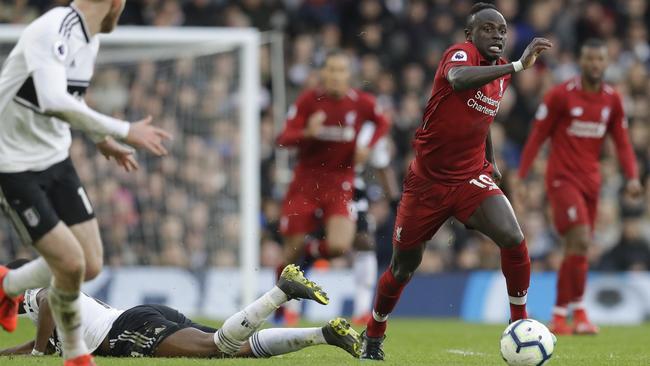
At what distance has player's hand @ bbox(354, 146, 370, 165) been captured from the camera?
12117 millimetres

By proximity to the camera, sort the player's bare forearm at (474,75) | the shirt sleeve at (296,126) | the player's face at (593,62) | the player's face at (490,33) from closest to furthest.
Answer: the player's bare forearm at (474,75) < the player's face at (490,33) < the player's face at (593,62) < the shirt sleeve at (296,126)

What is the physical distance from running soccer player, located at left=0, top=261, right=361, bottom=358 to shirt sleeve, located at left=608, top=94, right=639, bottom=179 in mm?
5064

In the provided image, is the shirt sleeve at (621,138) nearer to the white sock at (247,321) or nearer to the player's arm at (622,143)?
the player's arm at (622,143)

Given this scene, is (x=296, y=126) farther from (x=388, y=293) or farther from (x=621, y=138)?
(x=388, y=293)

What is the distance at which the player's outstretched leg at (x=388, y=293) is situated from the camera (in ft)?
25.9

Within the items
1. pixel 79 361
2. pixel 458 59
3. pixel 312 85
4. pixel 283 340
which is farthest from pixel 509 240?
pixel 312 85

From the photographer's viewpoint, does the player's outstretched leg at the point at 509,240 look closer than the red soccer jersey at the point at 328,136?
Yes

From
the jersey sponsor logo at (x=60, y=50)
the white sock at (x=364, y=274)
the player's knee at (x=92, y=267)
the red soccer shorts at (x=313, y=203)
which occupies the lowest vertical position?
the white sock at (x=364, y=274)

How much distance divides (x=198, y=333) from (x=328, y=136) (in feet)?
16.6

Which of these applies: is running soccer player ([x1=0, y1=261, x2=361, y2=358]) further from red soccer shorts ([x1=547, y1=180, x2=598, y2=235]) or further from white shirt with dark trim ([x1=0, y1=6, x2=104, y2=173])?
red soccer shorts ([x1=547, y1=180, x2=598, y2=235])

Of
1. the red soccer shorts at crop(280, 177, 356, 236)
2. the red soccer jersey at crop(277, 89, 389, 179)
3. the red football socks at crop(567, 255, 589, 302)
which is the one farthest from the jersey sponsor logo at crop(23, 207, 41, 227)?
the red football socks at crop(567, 255, 589, 302)

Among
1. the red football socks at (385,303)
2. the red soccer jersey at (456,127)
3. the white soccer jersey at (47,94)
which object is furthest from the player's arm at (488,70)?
the white soccer jersey at (47,94)

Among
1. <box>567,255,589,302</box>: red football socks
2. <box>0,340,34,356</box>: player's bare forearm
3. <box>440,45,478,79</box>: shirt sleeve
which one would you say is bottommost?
<box>567,255,589,302</box>: red football socks

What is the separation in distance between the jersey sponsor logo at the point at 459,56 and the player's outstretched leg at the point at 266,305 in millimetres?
1677
